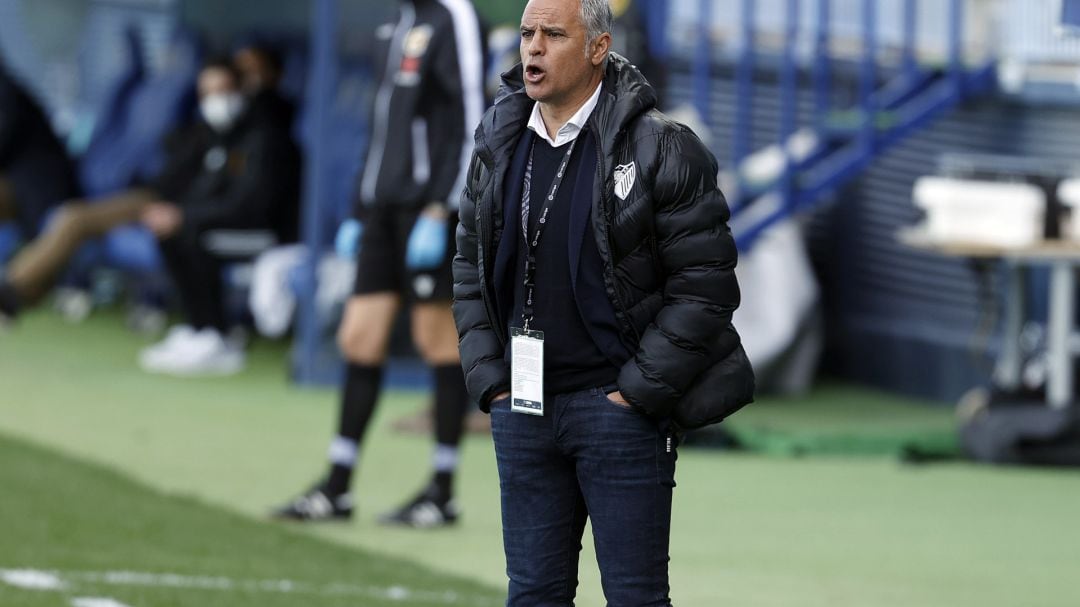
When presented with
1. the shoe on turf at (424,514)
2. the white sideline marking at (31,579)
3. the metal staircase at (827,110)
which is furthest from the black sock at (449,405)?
the metal staircase at (827,110)

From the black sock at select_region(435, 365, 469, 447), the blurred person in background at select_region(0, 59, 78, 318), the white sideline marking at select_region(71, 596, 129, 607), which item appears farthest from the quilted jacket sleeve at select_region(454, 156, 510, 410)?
the blurred person in background at select_region(0, 59, 78, 318)

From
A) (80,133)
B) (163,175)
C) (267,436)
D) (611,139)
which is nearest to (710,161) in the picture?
(611,139)

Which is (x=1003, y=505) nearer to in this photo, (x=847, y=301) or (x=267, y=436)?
(x=267, y=436)

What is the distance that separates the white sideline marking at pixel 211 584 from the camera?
6.58 m

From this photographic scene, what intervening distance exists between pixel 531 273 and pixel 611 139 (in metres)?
0.34

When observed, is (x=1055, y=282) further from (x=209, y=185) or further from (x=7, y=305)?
(x=7, y=305)

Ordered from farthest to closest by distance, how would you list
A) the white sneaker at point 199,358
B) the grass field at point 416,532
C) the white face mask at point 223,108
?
the white face mask at point 223,108 < the white sneaker at point 199,358 < the grass field at point 416,532

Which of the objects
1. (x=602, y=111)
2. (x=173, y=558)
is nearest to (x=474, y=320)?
(x=602, y=111)

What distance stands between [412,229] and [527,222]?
3.17 metres

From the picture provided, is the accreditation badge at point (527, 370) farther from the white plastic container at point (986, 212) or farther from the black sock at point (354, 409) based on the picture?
the white plastic container at point (986, 212)

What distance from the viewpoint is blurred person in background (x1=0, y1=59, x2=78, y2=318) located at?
14.6 metres

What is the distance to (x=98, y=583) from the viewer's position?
6648mm

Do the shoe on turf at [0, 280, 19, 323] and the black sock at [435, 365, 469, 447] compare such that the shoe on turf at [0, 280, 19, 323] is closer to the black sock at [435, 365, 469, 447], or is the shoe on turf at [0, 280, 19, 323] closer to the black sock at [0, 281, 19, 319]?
the black sock at [0, 281, 19, 319]

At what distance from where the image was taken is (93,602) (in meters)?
6.34
